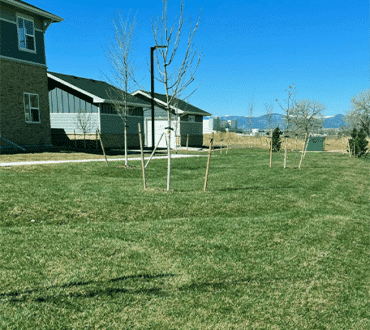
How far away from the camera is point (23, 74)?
55.5 feet

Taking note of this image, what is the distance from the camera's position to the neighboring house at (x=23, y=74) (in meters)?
16.0

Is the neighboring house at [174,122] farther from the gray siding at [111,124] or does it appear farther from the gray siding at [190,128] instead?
the gray siding at [111,124]

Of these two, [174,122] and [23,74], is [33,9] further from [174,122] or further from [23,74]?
[174,122]

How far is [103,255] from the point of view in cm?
464

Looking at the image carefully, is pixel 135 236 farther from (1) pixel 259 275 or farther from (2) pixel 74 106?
(2) pixel 74 106

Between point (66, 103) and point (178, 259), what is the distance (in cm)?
2332

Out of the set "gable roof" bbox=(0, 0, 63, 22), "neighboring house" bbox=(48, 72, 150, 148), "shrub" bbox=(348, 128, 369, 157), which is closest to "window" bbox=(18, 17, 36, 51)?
"gable roof" bbox=(0, 0, 63, 22)

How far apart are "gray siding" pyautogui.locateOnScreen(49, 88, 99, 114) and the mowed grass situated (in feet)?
53.1

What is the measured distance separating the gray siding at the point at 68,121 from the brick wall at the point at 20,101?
570 cm

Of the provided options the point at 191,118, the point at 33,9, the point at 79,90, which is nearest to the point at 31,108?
the point at 33,9

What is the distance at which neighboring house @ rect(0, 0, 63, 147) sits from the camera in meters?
16.0

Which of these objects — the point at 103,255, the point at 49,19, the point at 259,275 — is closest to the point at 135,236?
the point at 103,255

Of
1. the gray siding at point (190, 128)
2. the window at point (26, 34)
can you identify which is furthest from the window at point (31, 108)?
the gray siding at point (190, 128)

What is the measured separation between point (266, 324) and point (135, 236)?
2.95 meters
